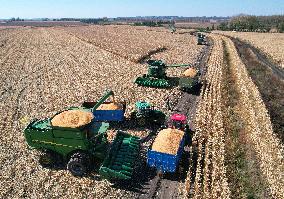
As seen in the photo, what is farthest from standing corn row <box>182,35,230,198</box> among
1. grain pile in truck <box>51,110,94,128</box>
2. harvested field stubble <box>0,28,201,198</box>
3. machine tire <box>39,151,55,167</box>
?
machine tire <box>39,151,55,167</box>

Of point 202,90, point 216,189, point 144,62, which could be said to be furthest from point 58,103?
point 144,62

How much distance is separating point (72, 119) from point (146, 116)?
615 centimetres

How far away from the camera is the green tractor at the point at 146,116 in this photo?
20578mm

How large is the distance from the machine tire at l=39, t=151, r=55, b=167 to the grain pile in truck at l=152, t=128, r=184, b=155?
18.0 feet

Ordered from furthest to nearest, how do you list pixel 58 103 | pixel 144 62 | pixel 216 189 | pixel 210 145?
pixel 144 62, pixel 58 103, pixel 210 145, pixel 216 189

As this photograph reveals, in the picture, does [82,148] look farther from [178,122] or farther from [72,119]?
[178,122]

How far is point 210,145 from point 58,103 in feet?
44.0

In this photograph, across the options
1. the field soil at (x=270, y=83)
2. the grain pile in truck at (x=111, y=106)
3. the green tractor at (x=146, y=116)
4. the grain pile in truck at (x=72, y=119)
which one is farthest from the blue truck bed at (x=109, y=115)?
the field soil at (x=270, y=83)

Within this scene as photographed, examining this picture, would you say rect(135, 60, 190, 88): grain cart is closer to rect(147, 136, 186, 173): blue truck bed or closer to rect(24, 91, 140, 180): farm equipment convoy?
rect(24, 91, 140, 180): farm equipment convoy

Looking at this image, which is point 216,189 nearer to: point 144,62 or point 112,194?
point 112,194

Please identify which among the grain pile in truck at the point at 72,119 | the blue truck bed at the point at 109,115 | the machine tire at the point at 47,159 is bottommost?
the machine tire at the point at 47,159

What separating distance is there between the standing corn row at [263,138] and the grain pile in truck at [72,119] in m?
9.39

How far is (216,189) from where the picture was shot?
14.5 m

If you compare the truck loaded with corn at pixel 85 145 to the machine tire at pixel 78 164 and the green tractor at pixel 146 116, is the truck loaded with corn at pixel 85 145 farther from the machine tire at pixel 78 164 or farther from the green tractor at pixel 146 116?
the green tractor at pixel 146 116
